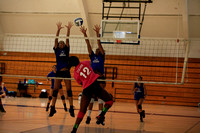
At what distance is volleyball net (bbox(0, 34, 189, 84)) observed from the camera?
13938 millimetres

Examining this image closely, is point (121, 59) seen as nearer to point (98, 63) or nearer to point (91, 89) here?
point (98, 63)

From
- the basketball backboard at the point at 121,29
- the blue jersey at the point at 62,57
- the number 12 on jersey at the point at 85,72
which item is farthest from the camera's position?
the basketball backboard at the point at 121,29

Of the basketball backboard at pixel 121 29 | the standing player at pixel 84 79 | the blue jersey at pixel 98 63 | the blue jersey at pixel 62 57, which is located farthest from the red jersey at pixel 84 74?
the basketball backboard at pixel 121 29

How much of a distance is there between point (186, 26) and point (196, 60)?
240 centimetres

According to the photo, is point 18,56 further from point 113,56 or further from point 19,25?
point 113,56

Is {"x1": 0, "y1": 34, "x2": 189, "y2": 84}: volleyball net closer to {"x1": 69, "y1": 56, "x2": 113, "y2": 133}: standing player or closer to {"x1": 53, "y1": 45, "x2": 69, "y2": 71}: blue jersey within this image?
{"x1": 53, "y1": 45, "x2": 69, "y2": 71}: blue jersey

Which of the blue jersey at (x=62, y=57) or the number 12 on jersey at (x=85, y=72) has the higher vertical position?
the blue jersey at (x=62, y=57)

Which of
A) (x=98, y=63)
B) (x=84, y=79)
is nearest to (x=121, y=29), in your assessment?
(x=98, y=63)

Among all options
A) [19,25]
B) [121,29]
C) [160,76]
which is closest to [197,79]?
[160,76]

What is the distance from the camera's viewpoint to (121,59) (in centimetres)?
1477

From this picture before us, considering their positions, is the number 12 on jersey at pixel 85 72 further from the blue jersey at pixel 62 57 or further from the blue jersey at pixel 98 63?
the blue jersey at pixel 98 63

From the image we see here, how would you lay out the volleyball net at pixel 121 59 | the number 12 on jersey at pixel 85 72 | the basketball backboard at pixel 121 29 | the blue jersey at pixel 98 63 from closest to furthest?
the number 12 on jersey at pixel 85 72, the blue jersey at pixel 98 63, the basketball backboard at pixel 121 29, the volleyball net at pixel 121 59

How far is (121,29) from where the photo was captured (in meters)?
10.6

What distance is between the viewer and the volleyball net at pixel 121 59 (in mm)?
13938
